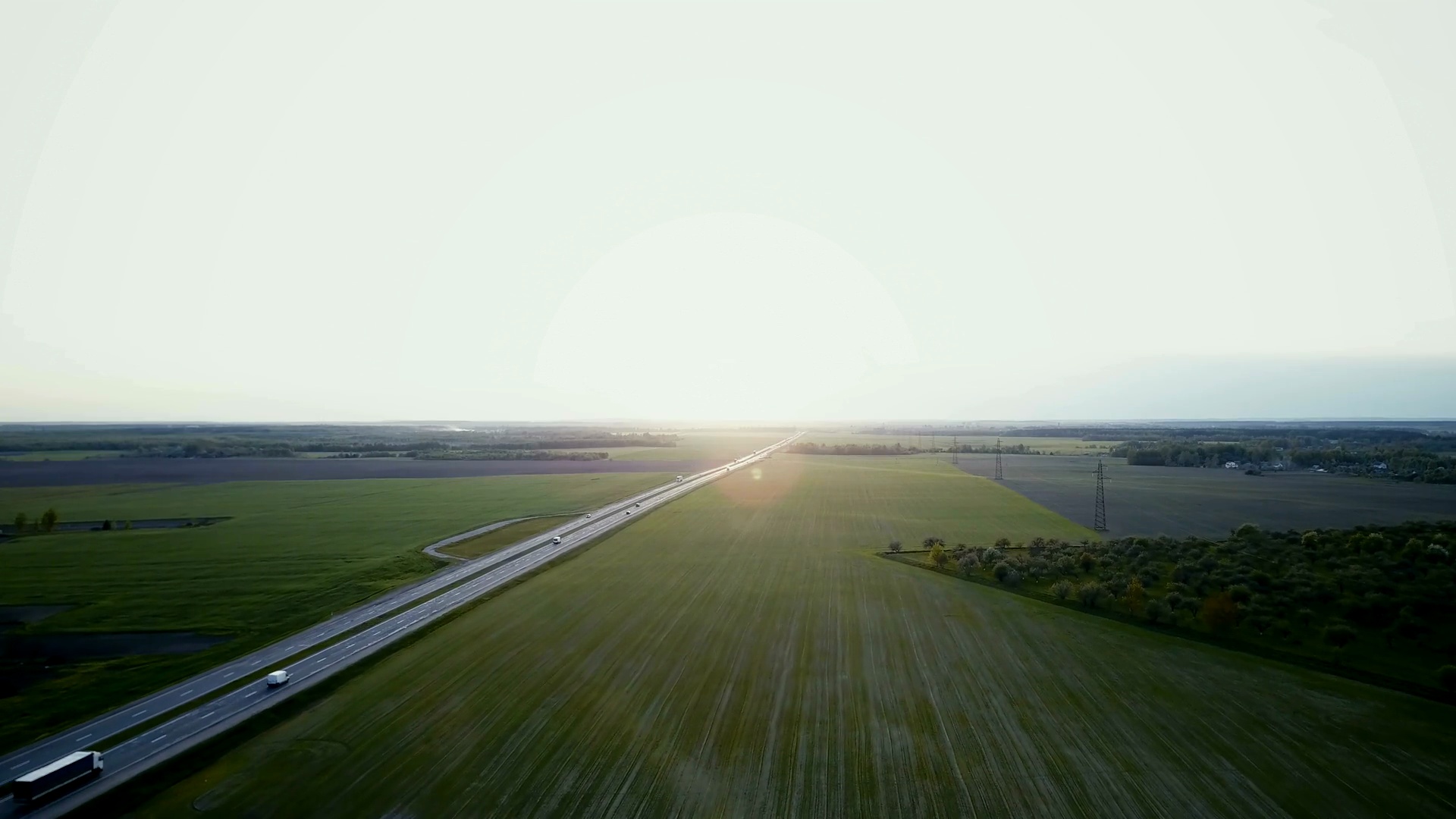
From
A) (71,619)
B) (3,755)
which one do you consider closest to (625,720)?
(3,755)

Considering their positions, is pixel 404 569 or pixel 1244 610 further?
pixel 404 569

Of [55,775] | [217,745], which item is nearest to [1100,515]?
[217,745]

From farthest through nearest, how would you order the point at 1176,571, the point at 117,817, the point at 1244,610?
the point at 1176,571, the point at 1244,610, the point at 117,817

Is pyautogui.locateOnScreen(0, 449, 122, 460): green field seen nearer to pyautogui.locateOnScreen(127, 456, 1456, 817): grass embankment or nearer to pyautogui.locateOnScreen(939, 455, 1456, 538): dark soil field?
pyautogui.locateOnScreen(127, 456, 1456, 817): grass embankment

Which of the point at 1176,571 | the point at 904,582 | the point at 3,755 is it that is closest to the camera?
the point at 3,755

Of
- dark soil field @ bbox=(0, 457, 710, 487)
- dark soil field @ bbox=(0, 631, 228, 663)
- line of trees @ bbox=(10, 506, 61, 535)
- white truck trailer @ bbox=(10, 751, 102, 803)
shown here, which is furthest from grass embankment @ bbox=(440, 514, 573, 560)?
dark soil field @ bbox=(0, 457, 710, 487)

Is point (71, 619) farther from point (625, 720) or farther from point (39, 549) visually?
point (625, 720)

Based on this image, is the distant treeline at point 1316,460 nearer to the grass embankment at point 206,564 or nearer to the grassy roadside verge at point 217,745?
the grass embankment at point 206,564

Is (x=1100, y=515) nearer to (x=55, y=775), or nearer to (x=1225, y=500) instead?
(x=1225, y=500)
